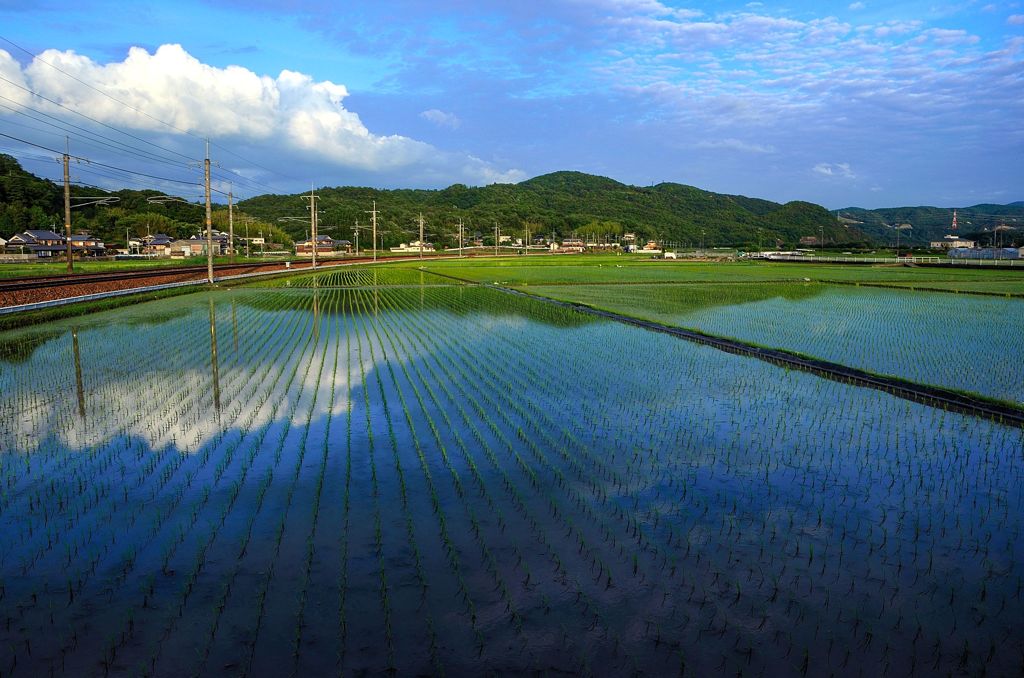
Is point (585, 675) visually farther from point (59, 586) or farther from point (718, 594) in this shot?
point (59, 586)

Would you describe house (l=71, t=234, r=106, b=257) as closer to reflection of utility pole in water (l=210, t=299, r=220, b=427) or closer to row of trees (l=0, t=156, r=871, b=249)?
row of trees (l=0, t=156, r=871, b=249)

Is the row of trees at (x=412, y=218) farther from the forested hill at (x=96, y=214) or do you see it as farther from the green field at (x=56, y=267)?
the green field at (x=56, y=267)

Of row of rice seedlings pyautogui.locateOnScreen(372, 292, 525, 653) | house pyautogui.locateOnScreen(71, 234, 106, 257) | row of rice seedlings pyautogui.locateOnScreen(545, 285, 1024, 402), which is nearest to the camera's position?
row of rice seedlings pyautogui.locateOnScreen(372, 292, 525, 653)

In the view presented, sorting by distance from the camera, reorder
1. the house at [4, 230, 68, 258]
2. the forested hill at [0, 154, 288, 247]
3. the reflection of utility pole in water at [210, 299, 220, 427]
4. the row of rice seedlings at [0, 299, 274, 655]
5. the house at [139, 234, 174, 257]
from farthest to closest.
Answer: the house at [139, 234, 174, 257] → the forested hill at [0, 154, 288, 247] → the house at [4, 230, 68, 258] → the reflection of utility pole in water at [210, 299, 220, 427] → the row of rice seedlings at [0, 299, 274, 655]

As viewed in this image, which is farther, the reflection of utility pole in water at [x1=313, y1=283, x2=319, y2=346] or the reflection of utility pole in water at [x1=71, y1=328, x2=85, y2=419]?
the reflection of utility pole in water at [x1=313, y1=283, x2=319, y2=346]

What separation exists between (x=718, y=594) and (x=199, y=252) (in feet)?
322

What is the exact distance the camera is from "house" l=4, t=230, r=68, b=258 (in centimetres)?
7031

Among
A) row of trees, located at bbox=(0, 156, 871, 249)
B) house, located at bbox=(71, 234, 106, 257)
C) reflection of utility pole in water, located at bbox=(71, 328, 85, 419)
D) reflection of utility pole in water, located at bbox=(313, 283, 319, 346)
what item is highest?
row of trees, located at bbox=(0, 156, 871, 249)

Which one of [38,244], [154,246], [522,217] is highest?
[522,217]

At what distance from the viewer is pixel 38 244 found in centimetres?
7325

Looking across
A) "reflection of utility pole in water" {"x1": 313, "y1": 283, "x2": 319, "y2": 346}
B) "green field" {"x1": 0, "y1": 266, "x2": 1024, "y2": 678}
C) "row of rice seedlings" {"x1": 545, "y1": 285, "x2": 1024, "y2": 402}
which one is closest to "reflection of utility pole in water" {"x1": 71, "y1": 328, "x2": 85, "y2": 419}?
"green field" {"x1": 0, "y1": 266, "x2": 1024, "y2": 678}

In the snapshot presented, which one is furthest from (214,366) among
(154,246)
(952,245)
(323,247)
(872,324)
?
(952,245)

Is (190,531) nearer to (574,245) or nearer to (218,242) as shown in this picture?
(218,242)

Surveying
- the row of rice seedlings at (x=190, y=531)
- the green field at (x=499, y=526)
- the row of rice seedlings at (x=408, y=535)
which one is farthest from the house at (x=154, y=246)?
the row of rice seedlings at (x=190, y=531)
